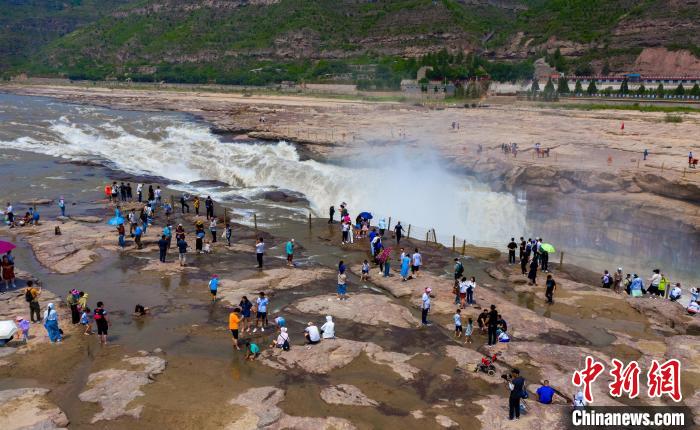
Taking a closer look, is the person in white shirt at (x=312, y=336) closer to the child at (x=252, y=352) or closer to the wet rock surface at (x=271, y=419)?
the child at (x=252, y=352)

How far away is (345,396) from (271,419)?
5.92 feet

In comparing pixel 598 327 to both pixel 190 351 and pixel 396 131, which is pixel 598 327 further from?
pixel 396 131

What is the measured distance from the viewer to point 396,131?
1986 inches

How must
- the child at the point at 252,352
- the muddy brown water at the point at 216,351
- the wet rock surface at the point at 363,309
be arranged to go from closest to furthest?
1. the muddy brown water at the point at 216,351
2. the child at the point at 252,352
3. the wet rock surface at the point at 363,309

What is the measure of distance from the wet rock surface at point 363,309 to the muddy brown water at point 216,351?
0.39 metres

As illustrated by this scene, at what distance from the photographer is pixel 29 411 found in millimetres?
11727

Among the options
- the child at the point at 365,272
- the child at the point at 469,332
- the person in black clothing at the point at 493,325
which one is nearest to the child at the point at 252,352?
the child at the point at 469,332

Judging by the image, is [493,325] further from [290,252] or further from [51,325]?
[51,325]

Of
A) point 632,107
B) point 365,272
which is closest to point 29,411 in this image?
point 365,272

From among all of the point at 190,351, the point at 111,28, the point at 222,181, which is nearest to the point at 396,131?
the point at 222,181

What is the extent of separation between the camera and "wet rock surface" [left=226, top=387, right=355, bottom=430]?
447 inches

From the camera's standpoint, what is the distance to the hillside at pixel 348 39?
370 feet

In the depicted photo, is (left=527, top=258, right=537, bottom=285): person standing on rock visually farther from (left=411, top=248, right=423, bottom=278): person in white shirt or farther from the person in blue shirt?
the person in blue shirt

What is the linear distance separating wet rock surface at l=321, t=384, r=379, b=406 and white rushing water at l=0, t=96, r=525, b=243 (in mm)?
18172
